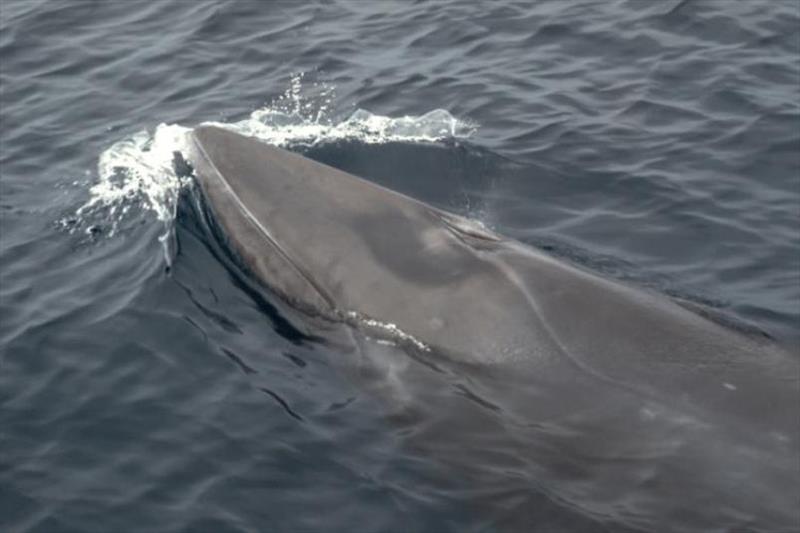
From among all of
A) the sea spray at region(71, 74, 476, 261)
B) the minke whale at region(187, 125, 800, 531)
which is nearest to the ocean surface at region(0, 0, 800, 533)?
the sea spray at region(71, 74, 476, 261)

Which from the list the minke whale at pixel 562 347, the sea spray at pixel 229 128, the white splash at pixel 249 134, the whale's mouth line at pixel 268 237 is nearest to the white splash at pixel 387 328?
the minke whale at pixel 562 347

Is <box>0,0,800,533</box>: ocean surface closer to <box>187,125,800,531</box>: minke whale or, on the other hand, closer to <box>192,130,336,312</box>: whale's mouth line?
<box>187,125,800,531</box>: minke whale

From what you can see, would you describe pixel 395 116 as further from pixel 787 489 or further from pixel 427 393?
pixel 787 489

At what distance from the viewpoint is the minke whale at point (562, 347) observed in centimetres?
1093

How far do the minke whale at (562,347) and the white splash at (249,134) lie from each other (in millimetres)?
3265

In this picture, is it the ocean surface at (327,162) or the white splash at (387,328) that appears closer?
the ocean surface at (327,162)

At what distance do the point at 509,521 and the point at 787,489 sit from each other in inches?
82.1

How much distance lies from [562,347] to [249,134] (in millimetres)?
8025

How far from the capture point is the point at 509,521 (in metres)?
11.3

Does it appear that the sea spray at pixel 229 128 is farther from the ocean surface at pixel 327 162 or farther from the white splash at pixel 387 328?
the white splash at pixel 387 328

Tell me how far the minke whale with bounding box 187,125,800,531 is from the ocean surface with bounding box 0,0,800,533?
0.33 m

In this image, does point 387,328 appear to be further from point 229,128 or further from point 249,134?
point 229,128

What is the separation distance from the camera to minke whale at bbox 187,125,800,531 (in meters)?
10.9

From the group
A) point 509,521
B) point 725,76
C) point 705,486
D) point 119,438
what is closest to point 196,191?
point 119,438
